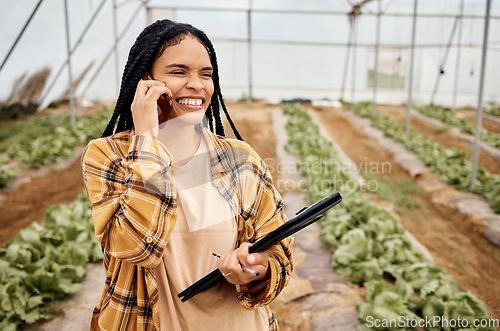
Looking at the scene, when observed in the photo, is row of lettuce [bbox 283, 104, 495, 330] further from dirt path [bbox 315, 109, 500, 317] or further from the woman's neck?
the woman's neck

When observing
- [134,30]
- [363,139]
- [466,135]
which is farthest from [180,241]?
[134,30]

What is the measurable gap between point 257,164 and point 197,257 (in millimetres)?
317

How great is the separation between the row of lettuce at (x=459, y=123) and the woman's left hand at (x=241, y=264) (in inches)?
375

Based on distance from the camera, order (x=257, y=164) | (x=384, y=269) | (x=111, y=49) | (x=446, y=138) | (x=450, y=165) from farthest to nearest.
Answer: (x=111, y=49) → (x=446, y=138) → (x=450, y=165) → (x=384, y=269) → (x=257, y=164)

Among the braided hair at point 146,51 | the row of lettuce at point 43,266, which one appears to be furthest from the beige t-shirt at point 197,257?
the row of lettuce at point 43,266

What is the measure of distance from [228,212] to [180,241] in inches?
5.9

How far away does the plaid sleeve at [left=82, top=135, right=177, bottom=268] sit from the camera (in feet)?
3.24

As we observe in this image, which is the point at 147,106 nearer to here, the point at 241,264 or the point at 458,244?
the point at 241,264

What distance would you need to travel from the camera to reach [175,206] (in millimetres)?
1031

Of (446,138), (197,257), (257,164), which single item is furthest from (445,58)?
(197,257)

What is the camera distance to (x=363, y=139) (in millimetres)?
10258

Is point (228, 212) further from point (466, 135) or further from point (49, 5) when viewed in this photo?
point (466, 135)

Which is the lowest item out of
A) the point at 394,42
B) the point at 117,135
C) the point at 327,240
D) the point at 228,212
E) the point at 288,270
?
the point at 327,240

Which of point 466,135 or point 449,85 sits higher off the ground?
point 449,85
